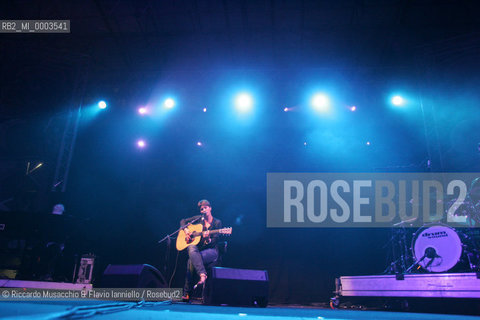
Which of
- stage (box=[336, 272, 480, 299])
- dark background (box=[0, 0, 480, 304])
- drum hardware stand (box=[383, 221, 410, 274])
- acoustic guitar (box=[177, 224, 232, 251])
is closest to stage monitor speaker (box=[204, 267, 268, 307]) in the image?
acoustic guitar (box=[177, 224, 232, 251])

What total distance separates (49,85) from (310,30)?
668cm

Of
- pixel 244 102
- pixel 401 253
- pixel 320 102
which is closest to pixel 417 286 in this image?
pixel 401 253

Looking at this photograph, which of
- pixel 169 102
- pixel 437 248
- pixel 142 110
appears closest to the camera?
pixel 437 248

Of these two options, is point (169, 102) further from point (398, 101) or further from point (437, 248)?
point (437, 248)

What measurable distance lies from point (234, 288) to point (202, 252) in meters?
1.90

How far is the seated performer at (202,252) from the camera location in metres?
5.05

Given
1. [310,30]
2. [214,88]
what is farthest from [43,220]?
[310,30]

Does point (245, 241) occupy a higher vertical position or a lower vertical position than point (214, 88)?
lower

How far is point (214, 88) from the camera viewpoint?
8789 millimetres

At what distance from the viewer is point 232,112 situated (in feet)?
29.2

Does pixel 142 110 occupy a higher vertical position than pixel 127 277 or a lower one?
higher

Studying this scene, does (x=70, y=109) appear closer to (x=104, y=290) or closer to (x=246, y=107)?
(x=246, y=107)

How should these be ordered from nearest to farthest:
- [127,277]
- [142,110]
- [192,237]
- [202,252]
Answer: [127,277]
[202,252]
[192,237]
[142,110]

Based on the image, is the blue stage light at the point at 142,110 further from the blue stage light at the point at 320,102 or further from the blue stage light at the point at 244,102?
the blue stage light at the point at 320,102
